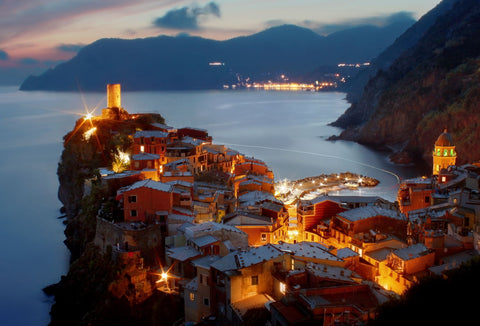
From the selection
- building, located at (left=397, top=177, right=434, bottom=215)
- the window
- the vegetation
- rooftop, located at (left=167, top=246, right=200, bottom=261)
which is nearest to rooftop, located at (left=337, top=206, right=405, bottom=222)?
building, located at (left=397, top=177, right=434, bottom=215)

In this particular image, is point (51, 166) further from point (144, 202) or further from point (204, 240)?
point (204, 240)

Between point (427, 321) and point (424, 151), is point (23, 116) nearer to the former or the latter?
point (424, 151)

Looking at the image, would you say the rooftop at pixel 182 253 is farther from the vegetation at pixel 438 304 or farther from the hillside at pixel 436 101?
the hillside at pixel 436 101

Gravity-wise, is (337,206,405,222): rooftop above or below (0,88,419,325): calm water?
above

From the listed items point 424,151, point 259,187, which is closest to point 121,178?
point 259,187

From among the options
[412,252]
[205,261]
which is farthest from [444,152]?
[205,261]

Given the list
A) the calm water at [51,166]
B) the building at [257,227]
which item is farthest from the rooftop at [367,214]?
the calm water at [51,166]

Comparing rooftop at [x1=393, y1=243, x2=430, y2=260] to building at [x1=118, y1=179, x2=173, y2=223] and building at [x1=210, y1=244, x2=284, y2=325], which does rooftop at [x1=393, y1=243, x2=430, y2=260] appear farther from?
building at [x1=118, y1=179, x2=173, y2=223]

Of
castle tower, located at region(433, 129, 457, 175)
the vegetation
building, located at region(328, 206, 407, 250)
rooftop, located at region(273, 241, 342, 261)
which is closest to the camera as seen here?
the vegetation
